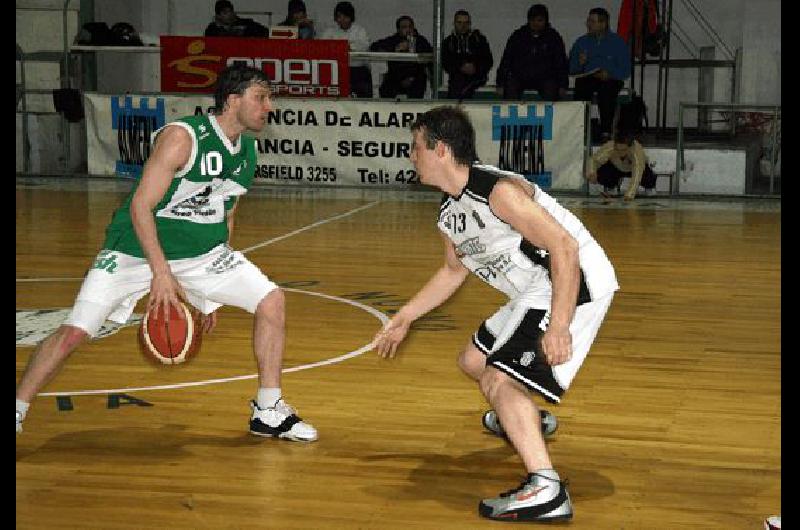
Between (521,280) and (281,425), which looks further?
(281,425)

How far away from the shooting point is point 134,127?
17.9 m

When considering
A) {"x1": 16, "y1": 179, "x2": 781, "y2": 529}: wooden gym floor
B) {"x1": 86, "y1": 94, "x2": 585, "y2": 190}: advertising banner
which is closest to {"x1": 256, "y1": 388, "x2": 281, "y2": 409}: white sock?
{"x1": 16, "y1": 179, "x2": 781, "y2": 529}: wooden gym floor

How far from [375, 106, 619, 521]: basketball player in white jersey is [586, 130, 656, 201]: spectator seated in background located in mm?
11766

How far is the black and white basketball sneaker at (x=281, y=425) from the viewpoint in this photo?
232 inches

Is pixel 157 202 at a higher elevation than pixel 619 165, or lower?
higher

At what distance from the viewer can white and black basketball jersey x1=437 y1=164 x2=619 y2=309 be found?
194 inches

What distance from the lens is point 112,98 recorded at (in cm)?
1797

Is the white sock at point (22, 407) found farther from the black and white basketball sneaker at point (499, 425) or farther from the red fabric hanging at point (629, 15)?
the red fabric hanging at point (629, 15)

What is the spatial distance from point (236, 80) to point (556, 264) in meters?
1.92

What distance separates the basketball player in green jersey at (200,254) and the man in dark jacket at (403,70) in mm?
12378

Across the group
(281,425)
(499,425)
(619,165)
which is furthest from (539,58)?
(281,425)

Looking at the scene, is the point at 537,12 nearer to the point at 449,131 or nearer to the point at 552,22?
the point at 552,22

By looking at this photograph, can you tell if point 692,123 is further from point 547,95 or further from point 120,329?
point 120,329

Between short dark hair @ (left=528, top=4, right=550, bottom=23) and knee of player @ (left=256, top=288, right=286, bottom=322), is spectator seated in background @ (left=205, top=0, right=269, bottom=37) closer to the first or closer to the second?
short dark hair @ (left=528, top=4, right=550, bottom=23)
